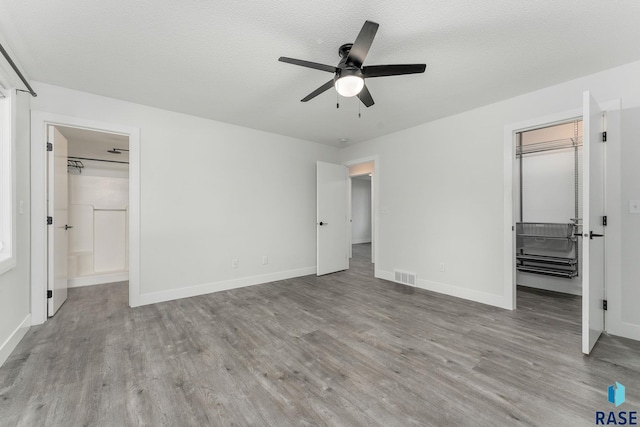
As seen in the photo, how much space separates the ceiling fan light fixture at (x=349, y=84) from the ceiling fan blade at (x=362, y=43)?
95 mm

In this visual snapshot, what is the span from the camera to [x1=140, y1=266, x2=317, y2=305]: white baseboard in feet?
11.4

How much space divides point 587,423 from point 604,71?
309 cm

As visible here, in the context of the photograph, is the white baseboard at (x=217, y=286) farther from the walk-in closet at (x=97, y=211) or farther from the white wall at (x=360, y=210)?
the white wall at (x=360, y=210)

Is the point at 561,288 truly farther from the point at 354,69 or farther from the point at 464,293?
the point at 354,69

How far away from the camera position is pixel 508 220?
3225 millimetres

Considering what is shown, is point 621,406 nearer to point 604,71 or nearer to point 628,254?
point 628,254

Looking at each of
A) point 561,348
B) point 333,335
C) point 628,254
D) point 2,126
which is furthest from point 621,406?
point 2,126

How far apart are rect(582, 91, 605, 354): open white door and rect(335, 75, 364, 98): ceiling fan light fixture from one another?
1.83 m

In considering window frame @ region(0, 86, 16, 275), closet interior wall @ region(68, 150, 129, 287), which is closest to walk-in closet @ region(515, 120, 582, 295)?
window frame @ region(0, 86, 16, 275)

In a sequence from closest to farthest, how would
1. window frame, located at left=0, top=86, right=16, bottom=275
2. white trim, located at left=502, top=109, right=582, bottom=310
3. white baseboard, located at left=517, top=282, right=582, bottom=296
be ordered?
1. window frame, located at left=0, top=86, right=16, bottom=275
2. white trim, located at left=502, top=109, right=582, bottom=310
3. white baseboard, located at left=517, top=282, right=582, bottom=296

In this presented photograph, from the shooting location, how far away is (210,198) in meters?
3.96

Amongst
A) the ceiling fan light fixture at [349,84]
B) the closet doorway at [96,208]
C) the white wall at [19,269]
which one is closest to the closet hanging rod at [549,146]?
the ceiling fan light fixture at [349,84]

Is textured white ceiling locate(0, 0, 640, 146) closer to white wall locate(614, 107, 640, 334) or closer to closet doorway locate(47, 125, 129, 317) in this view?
white wall locate(614, 107, 640, 334)

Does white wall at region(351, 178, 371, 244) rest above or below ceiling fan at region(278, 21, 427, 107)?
below
